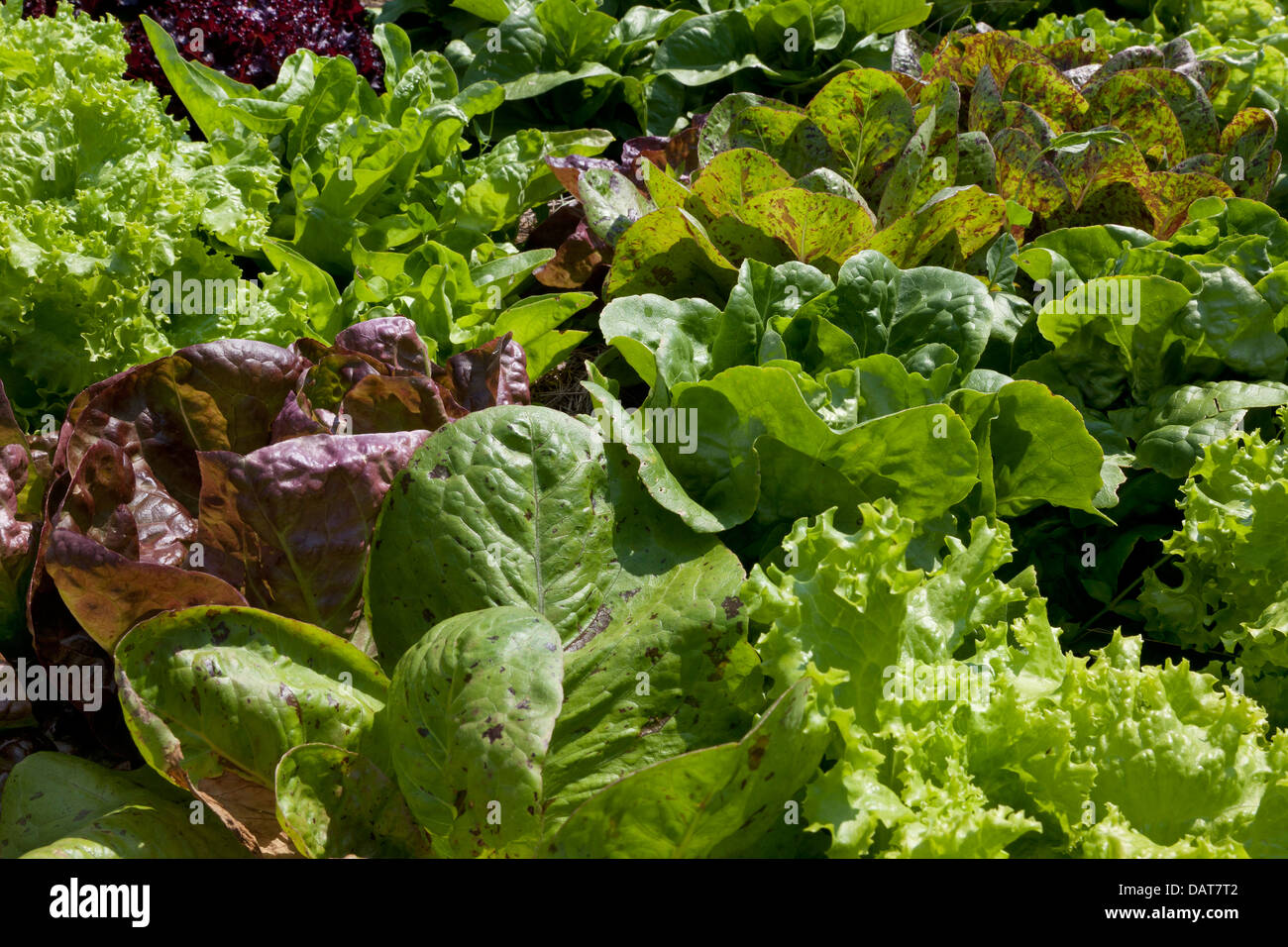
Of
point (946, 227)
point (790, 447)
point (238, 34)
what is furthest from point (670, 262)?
point (238, 34)

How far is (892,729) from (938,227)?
1576mm

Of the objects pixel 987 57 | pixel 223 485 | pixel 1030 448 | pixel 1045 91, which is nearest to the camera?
pixel 223 485

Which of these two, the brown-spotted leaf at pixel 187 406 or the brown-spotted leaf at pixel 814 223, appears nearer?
the brown-spotted leaf at pixel 187 406

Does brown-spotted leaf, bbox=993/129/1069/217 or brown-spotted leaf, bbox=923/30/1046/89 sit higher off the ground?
brown-spotted leaf, bbox=923/30/1046/89

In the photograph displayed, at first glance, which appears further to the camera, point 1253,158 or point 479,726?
point 1253,158

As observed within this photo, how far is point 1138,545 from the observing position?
2.53 m

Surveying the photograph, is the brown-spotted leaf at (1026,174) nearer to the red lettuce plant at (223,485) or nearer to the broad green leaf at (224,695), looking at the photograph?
the red lettuce plant at (223,485)

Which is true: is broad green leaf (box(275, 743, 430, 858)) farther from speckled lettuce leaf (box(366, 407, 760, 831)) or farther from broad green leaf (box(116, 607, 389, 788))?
speckled lettuce leaf (box(366, 407, 760, 831))

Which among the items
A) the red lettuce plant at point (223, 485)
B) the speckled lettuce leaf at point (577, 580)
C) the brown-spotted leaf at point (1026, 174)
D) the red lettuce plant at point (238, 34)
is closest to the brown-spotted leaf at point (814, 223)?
the brown-spotted leaf at point (1026, 174)

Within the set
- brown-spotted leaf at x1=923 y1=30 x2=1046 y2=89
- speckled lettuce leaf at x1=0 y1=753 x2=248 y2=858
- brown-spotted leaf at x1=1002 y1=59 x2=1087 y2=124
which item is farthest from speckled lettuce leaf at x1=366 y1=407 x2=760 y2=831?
brown-spotted leaf at x1=923 y1=30 x2=1046 y2=89

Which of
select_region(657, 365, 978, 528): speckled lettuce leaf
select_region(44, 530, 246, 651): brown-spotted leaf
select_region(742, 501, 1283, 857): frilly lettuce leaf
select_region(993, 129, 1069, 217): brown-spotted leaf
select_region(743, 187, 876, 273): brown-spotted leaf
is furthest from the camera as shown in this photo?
select_region(993, 129, 1069, 217): brown-spotted leaf

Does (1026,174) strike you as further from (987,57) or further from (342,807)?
(342,807)
